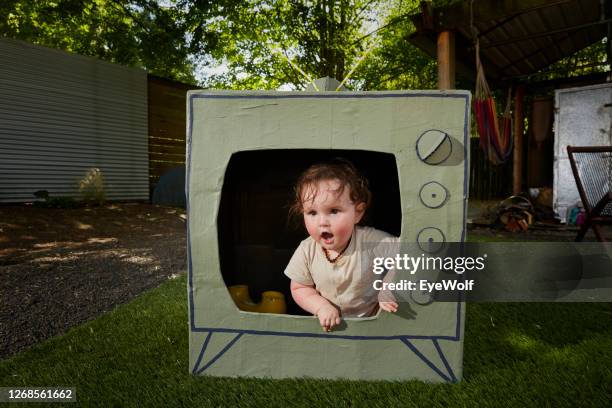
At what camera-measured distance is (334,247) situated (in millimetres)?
1650

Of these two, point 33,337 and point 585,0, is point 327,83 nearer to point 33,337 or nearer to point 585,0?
point 33,337

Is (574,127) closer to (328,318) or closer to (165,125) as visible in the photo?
(328,318)

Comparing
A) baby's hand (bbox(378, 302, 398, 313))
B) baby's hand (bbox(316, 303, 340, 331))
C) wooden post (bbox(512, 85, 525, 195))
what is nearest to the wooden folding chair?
baby's hand (bbox(378, 302, 398, 313))

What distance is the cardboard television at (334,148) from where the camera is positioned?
1.43 m

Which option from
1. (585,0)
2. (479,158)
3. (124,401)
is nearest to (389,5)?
Result: (479,158)

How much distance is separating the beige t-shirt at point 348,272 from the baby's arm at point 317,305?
0.03m

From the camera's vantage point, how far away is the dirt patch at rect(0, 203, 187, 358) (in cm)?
238

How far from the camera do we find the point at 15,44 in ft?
26.7

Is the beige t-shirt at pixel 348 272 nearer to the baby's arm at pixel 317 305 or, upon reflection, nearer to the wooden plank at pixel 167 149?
the baby's arm at pixel 317 305

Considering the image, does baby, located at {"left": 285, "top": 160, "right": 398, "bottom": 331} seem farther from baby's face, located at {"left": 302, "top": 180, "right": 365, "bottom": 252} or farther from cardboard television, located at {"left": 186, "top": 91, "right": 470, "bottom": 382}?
cardboard television, located at {"left": 186, "top": 91, "right": 470, "bottom": 382}

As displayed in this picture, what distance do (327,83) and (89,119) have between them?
29.6 feet

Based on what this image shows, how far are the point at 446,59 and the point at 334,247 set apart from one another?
4.23 metres

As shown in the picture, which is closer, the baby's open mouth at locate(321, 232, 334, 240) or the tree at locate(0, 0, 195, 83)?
the baby's open mouth at locate(321, 232, 334, 240)

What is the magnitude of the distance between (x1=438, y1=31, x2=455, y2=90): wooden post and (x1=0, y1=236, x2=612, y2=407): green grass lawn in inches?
136
